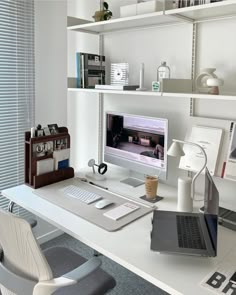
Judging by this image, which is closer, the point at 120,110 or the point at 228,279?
the point at 228,279

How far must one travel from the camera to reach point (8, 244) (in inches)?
53.5

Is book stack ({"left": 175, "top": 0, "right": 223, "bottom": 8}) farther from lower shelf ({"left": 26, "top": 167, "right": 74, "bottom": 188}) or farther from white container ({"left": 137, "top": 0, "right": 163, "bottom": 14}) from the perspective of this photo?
lower shelf ({"left": 26, "top": 167, "right": 74, "bottom": 188})

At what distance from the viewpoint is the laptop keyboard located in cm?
129

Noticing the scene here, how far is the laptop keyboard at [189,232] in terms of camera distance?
129 cm

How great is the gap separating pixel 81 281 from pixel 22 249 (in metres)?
0.37

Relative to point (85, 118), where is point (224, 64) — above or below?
above

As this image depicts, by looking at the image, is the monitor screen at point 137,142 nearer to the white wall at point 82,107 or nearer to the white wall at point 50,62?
the white wall at point 82,107

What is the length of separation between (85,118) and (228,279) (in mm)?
1929

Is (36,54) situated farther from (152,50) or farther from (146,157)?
(146,157)

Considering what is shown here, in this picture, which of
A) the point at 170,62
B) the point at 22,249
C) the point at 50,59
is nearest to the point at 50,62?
the point at 50,59

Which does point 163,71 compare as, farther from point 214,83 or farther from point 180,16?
point 214,83

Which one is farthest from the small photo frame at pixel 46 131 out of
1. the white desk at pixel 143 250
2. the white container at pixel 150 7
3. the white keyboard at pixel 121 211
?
the white container at pixel 150 7

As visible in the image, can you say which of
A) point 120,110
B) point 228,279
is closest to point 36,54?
point 120,110

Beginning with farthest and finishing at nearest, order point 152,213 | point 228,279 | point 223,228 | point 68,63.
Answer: point 68,63
point 152,213
point 223,228
point 228,279
